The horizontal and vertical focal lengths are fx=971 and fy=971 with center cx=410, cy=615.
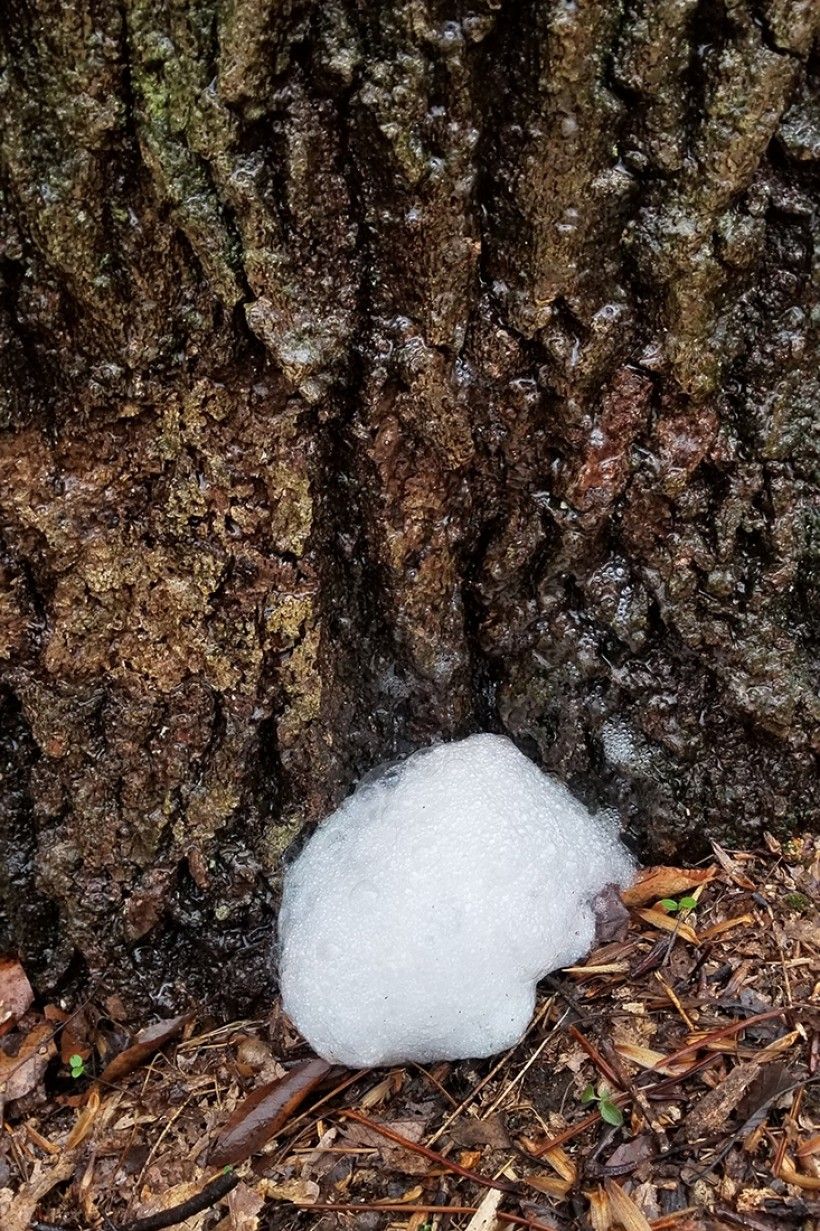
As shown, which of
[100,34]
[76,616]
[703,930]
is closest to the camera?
[100,34]

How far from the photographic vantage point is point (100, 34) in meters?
1.21

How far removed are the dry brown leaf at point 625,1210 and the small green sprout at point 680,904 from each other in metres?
0.48

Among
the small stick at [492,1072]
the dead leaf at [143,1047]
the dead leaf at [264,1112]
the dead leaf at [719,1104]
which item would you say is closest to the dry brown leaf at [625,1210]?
the dead leaf at [719,1104]

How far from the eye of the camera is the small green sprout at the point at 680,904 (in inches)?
67.6

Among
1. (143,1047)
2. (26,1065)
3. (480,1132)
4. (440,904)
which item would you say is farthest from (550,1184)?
(26,1065)

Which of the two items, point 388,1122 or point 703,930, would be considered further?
point 703,930

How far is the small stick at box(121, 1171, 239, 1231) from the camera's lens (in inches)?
58.5

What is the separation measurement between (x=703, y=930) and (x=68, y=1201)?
1.15m

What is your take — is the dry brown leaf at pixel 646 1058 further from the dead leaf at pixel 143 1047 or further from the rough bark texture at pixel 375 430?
the dead leaf at pixel 143 1047

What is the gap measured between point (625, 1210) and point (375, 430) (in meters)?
1.18

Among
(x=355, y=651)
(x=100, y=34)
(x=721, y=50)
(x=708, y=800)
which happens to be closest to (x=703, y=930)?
(x=708, y=800)

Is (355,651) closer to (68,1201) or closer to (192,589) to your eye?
(192,589)

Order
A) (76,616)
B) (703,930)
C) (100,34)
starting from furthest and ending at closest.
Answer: (703,930) → (76,616) → (100,34)

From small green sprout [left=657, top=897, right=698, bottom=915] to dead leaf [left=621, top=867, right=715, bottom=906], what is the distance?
0.02 meters
